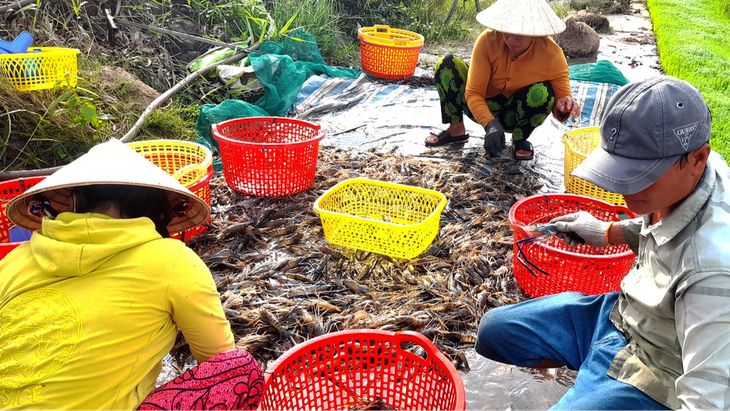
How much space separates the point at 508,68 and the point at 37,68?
10.2 ft

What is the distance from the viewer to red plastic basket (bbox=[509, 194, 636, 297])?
2240mm

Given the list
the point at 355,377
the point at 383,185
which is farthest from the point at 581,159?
the point at 355,377

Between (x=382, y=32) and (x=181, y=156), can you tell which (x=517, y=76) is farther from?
(x=382, y=32)

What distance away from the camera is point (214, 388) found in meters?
1.51

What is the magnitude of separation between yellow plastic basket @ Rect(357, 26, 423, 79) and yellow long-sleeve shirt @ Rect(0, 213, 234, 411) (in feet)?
14.6

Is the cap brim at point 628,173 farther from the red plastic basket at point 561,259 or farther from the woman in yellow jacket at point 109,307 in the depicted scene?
the woman in yellow jacket at point 109,307

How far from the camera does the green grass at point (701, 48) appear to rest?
5.04m

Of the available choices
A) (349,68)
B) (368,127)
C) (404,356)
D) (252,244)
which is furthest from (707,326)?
(349,68)

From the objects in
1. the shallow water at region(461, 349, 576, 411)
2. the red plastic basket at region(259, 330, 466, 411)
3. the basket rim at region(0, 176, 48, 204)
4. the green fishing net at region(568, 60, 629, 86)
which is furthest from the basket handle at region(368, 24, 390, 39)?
the red plastic basket at region(259, 330, 466, 411)

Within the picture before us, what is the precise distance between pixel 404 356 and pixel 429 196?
128 cm

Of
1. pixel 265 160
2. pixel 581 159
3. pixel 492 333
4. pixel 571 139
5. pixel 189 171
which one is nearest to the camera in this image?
pixel 492 333

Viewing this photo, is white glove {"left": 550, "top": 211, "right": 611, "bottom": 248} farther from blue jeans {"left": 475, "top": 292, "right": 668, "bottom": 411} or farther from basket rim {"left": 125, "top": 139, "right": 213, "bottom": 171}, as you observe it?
basket rim {"left": 125, "top": 139, "right": 213, "bottom": 171}

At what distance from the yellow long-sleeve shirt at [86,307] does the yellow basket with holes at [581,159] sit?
2361 millimetres

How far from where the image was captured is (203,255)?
2.83 m
